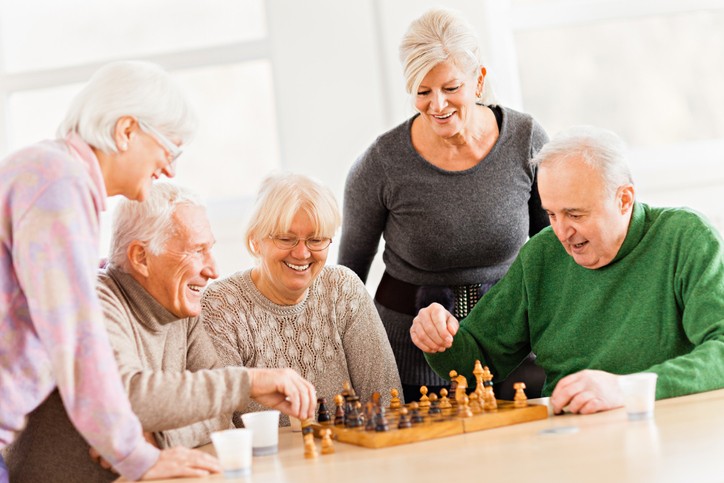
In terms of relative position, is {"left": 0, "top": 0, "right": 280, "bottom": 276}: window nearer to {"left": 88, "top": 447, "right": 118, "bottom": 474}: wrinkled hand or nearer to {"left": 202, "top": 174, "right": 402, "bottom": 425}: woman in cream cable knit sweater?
{"left": 202, "top": 174, "right": 402, "bottom": 425}: woman in cream cable knit sweater

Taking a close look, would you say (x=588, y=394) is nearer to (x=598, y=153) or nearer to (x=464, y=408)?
(x=464, y=408)

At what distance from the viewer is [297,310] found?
2758mm

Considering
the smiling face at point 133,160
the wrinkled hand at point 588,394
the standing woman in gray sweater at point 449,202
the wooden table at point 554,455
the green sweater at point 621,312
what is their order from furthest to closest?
the standing woman in gray sweater at point 449,202, the green sweater at point 621,312, the wrinkled hand at point 588,394, the smiling face at point 133,160, the wooden table at point 554,455

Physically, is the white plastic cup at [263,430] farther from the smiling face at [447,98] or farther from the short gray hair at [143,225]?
the smiling face at [447,98]

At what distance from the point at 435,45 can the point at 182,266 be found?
1.01 metres

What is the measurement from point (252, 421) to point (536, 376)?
1.27m

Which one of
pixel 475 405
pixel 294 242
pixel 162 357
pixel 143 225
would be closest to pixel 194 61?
pixel 294 242

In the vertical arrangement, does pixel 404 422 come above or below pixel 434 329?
below

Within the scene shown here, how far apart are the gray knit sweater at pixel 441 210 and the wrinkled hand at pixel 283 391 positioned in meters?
1.09

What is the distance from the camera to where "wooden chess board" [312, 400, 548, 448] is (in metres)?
1.92

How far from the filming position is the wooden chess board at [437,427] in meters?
1.92

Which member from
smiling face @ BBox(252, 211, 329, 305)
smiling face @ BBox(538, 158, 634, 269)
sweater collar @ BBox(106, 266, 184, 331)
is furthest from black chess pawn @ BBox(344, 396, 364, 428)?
smiling face @ BBox(538, 158, 634, 269)

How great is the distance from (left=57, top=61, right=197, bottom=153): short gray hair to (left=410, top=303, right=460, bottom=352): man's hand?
909 millimetres

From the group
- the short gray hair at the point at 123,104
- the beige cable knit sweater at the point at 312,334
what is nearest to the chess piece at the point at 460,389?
the beige cable knit sweater at the point at 312,334
